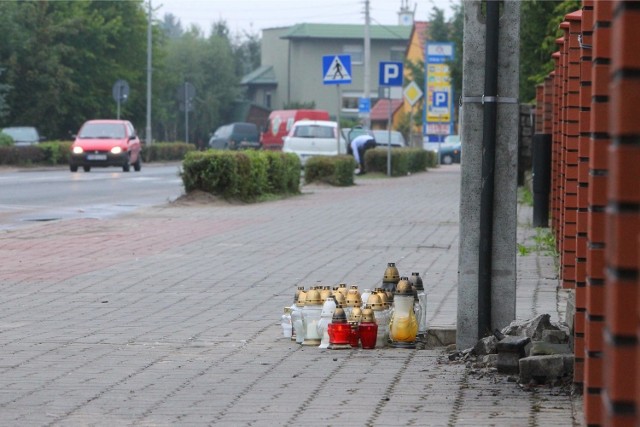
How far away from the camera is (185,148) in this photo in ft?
217

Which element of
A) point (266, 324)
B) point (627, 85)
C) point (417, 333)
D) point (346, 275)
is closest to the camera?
point (627, 85)

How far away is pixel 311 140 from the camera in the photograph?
40.6 meters

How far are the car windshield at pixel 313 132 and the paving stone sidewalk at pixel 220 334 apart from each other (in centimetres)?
2300

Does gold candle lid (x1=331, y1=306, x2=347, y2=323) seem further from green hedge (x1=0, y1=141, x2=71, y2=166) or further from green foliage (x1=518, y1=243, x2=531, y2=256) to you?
green hedge (x1=0, y1=141, x2=71, y2=166)

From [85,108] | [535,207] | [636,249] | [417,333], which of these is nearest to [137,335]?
[417,333]

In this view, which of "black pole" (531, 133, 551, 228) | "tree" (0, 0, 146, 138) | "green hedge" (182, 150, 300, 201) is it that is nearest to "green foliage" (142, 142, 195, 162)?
"tree" (0, 0, 146, 138)

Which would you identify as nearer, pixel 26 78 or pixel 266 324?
pixel 266 324

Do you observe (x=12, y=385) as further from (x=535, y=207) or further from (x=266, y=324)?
(x=535, y=207)

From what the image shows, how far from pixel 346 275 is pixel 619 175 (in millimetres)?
9756

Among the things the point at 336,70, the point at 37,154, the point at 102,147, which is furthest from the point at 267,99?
the point at 336,70

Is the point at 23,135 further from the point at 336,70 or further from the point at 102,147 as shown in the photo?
the point at 336,70

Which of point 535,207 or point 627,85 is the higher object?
point 627,85

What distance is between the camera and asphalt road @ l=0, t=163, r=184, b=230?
2138 centimetres

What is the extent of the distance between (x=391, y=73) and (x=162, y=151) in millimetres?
27887
